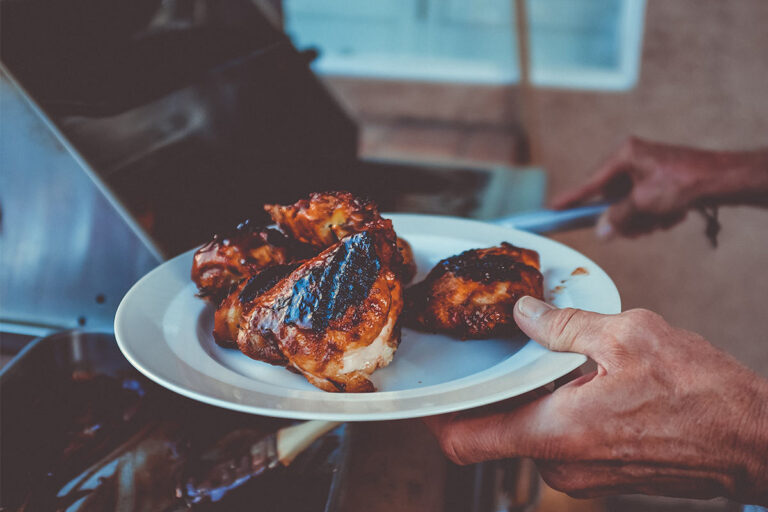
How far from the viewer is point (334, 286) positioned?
0.80 m

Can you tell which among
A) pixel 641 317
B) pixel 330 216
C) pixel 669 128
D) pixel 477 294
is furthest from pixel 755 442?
pixel 669 128

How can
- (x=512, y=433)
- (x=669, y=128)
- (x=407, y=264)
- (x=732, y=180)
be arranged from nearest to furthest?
(x=512, y=433), (x=407, y=264), (x=732, y=180), (x=669, y=128)

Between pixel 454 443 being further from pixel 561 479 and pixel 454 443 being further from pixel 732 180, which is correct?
pixel 732 180

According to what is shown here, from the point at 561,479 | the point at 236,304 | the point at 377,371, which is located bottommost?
the point at 561,479

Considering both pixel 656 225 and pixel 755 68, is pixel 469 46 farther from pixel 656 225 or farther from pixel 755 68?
pixel 656 225

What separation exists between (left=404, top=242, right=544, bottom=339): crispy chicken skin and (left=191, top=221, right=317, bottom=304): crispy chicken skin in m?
0.21

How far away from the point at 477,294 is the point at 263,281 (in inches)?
13.3

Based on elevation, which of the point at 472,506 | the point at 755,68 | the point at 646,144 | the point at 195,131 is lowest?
the point at 472,506

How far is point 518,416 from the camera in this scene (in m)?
0.88

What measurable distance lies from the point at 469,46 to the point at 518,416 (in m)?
3.57

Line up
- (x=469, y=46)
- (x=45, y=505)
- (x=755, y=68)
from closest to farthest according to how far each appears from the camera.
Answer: (x=45, y=505), (x=755, y=68), (x=469, y=46)

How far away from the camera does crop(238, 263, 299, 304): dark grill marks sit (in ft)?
2.85

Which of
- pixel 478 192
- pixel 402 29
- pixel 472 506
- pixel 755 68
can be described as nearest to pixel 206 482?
pixel 472 506

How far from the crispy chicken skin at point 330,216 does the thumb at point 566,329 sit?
0.28 metres
